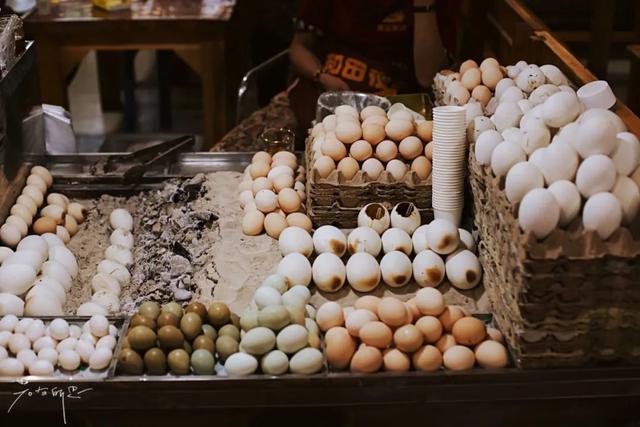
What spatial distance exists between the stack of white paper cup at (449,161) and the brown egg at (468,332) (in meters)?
0.43

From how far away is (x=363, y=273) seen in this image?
1995 millimetres

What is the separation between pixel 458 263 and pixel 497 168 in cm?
28

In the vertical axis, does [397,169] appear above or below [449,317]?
above

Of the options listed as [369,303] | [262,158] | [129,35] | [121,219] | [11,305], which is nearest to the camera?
[369,303]

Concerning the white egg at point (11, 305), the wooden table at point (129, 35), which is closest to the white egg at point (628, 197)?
the white egg at point (11, 305)

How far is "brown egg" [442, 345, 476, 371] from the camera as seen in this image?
174 centimetres

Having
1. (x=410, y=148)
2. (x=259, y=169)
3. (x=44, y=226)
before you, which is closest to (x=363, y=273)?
(x=410, y=148)

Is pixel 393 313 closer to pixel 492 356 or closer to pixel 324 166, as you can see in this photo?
pixel 492 356

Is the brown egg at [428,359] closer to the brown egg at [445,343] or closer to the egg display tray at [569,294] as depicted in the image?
the brown egg at [445,343]

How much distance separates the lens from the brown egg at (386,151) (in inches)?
88.9

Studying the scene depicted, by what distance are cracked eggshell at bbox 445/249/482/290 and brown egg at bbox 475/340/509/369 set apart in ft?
0.85

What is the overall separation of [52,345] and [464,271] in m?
0.92

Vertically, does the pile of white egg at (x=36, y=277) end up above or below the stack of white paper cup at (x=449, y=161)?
below

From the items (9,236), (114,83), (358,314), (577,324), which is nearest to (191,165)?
(9,236)
